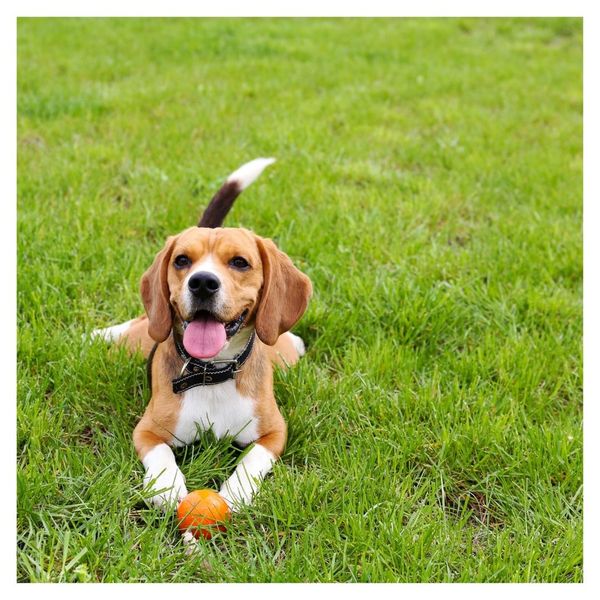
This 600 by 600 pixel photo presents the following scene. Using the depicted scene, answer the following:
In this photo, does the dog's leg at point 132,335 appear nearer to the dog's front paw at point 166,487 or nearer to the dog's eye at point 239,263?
the dog's eye at point 239,263

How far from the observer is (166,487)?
3100 millimetres

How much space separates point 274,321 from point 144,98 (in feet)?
19.7

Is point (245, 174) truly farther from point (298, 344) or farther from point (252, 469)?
point (252, 469)

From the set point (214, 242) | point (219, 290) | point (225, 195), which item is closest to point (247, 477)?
point (219, 290)

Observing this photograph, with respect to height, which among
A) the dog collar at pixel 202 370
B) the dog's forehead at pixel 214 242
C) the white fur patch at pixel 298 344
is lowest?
the white fur patch at pixel 298 344

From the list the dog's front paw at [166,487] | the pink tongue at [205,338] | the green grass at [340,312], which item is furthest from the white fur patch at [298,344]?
the dog's front paw at [166,487]

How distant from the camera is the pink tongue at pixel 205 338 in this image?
3240mm

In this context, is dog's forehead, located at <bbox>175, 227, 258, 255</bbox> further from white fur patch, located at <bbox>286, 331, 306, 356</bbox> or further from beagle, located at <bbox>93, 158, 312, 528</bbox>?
white fur patch, located at <bbox>286, 331, 306, 356</bbox>

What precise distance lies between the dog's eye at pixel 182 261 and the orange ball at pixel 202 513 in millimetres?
1089

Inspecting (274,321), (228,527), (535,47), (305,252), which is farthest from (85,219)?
(535,47)

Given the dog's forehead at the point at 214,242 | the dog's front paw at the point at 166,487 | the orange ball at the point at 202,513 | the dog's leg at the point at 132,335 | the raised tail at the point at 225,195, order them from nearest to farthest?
the orange ball at the point at 202,513 → the dog's front paw at the point at 166,487 → the dog's forehead at the point at 214,242 → the dog's leg at the point at 132,335 → the raised tail at the point at 225,195

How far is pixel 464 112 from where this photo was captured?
891cm

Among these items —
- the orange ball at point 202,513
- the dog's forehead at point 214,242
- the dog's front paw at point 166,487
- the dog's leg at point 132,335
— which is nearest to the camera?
the orange ball at point 202,513

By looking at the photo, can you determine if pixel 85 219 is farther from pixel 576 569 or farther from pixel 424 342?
pixel 576 569
